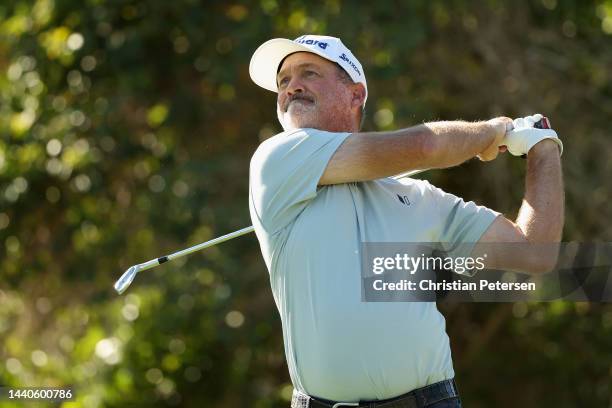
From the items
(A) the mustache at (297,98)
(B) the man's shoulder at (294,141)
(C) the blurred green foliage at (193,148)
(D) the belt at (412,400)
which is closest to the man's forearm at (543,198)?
(D) the belt at (412,400)

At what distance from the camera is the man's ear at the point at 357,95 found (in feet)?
12.4

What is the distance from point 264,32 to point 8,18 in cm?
223

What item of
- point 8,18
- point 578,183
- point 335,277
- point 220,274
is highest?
point 8,18

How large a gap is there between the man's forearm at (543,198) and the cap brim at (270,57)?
0.79 metres

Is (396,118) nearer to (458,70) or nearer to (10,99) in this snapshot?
(458,70)

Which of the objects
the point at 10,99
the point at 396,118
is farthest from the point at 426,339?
the point at 10,99

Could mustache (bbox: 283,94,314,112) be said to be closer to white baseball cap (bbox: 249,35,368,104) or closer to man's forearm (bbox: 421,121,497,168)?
white baseball cap (bbox: 249,35,368,104)

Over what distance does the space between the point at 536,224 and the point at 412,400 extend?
67 centimetres

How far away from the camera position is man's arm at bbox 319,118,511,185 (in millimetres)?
3320

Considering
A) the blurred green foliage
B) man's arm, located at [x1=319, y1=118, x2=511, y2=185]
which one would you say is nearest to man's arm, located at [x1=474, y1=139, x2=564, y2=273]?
man's arm, located at [x1=319, y1=118, x2=511, y2=185]

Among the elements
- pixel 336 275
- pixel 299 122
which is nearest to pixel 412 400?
pixel 336 275

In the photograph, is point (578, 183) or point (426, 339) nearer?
point (426, 339)

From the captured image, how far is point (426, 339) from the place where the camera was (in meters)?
3.32

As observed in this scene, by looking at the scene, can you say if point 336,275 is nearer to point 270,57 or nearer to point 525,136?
point 525,136
